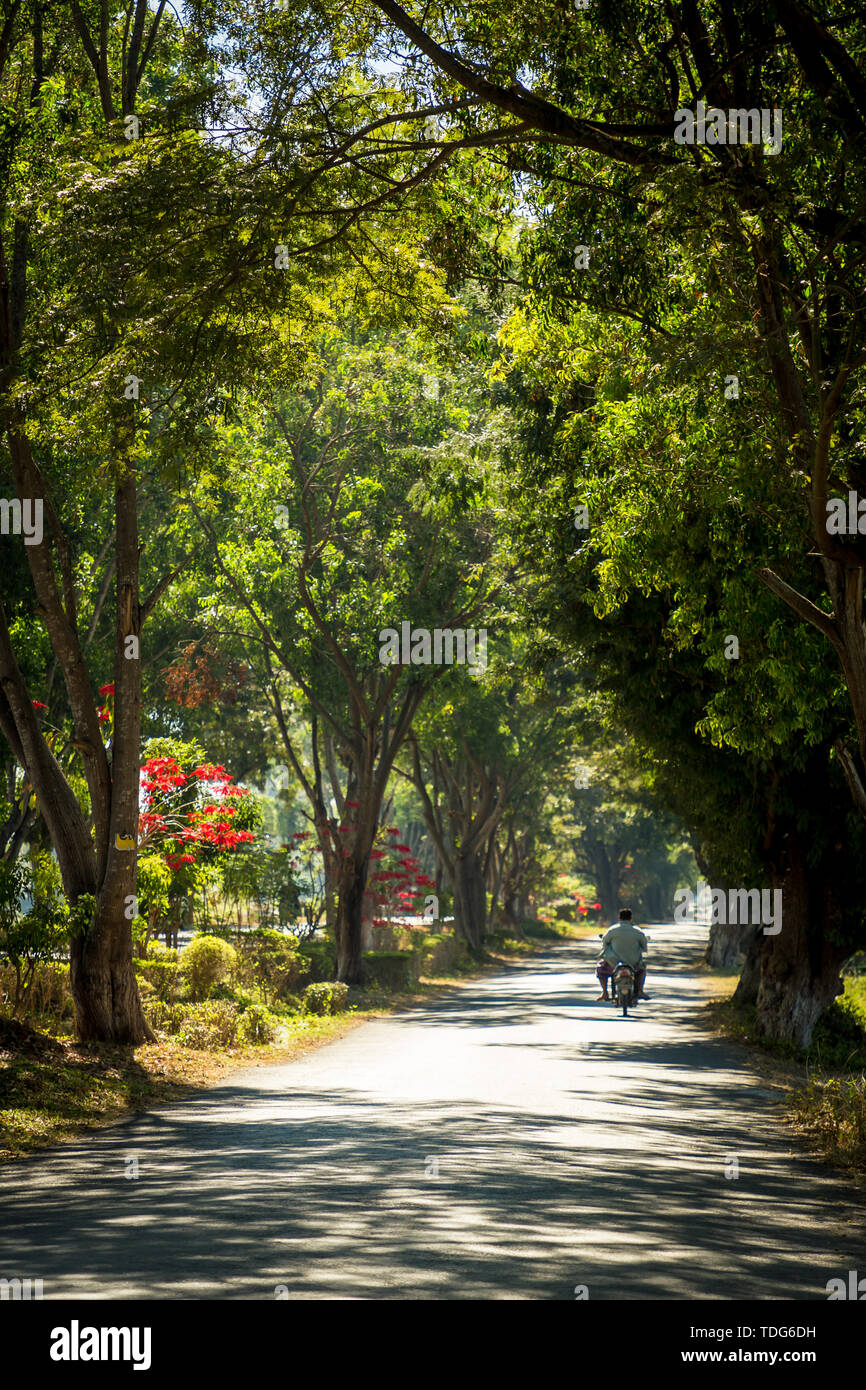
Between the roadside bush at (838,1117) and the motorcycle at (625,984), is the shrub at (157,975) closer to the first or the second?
the motorcycle at (625,984)

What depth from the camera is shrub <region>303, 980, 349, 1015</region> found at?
2391 cm

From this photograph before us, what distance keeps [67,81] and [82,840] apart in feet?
27.9

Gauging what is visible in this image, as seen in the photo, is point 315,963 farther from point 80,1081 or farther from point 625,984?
point 80,1081

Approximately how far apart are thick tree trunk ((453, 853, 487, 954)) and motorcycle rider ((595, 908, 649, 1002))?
21.8 metres

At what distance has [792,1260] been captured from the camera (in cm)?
692

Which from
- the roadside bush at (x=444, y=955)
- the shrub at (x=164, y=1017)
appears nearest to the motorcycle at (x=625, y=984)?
the shrub at (x=164, y=1017)

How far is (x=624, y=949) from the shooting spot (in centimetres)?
2361

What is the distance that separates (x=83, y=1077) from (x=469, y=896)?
3451 cm

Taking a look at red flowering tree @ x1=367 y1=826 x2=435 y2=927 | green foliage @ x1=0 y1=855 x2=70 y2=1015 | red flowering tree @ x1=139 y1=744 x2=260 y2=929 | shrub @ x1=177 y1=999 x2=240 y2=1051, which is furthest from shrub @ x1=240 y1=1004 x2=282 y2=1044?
red flowering tree @ x1=367 y1=826 x2=435 y2=927

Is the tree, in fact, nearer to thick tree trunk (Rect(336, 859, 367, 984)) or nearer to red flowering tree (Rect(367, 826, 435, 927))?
thick tree trunk (Rect(336, 859, 367, 984))

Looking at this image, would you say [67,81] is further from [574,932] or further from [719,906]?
[574,932]

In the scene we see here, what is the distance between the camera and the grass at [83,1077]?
11148 millimetres

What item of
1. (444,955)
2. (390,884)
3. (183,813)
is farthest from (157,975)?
(390,884)

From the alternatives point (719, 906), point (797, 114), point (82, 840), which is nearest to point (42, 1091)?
point (82, 840)
